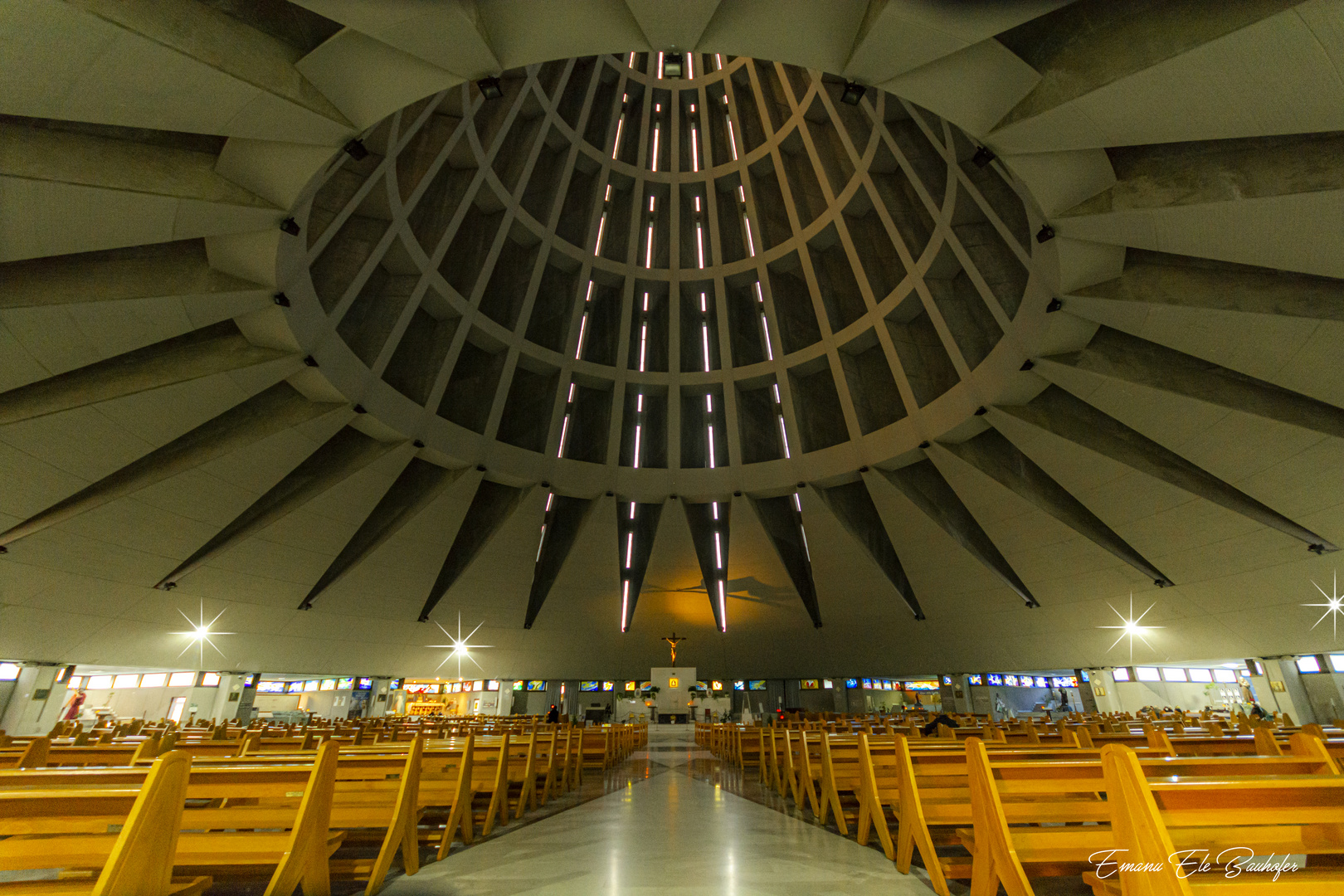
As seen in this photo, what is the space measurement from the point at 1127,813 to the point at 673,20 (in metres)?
7.32

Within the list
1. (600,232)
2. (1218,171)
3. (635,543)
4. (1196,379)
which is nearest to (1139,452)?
(1196,379)

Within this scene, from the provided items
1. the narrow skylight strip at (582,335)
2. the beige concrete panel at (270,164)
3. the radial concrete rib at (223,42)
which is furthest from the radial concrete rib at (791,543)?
the radial concrete rib at (223,42)

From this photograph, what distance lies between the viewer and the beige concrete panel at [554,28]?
20.2 feet

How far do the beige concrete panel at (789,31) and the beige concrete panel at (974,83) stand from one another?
33.4 inches

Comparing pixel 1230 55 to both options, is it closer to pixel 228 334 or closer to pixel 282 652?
pixel 228 334

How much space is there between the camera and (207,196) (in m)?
7.30

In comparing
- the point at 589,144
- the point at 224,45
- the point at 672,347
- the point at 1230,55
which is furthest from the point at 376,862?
the point at 589,144

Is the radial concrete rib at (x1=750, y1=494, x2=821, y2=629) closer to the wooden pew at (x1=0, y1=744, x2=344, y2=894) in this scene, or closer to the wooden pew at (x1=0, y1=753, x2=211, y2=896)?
the wooden pew at (x1=0, y1=744, x2=344, y2=894)

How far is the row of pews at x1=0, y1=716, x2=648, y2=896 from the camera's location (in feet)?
6.58

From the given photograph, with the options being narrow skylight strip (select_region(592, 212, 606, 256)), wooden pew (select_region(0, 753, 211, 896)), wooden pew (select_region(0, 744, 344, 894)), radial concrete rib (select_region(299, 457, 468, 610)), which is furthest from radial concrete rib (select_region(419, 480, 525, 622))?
wooden pew (select_region(0, 753, 211, 896))

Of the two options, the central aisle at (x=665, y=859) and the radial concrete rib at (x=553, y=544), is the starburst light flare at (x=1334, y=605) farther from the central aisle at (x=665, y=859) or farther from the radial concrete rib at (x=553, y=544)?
the radial concrete rib at (x=553, y=544)

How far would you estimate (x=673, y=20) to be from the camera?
241 inches

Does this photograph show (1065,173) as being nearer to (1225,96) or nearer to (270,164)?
(1225,96)

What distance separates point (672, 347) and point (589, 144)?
243 inches
